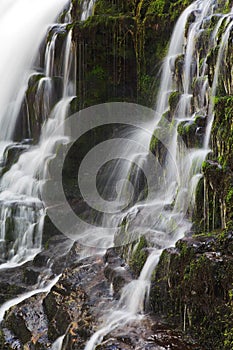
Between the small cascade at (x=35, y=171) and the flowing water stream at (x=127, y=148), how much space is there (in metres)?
0.03

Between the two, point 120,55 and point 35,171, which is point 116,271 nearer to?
point 35,171

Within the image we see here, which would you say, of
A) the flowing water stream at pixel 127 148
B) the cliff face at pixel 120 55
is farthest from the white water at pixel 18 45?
the cliff face at pixel 120 55

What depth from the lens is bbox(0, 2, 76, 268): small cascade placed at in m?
13.4

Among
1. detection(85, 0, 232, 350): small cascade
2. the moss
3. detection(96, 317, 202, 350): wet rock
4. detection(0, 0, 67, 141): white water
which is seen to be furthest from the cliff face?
detection(96, 317, 202, 350): wet rock

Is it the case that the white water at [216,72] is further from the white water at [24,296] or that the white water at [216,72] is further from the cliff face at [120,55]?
the cliff face at [120,55]

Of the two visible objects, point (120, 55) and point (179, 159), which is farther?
point (120, 55)

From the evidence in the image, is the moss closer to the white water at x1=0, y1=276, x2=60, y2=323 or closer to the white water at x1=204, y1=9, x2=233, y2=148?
the white water at x1=0, y1=276, x2=60, y2=323

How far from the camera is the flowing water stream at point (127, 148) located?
968 centimetres

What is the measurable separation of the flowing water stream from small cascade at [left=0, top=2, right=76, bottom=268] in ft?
0.09

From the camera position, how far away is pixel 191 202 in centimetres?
970

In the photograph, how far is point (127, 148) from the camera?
14.5 meters

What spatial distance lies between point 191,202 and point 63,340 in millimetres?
3476

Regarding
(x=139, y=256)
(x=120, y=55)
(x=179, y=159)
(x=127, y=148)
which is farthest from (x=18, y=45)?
(x=139, y=256)

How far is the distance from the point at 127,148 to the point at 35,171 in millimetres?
2948
